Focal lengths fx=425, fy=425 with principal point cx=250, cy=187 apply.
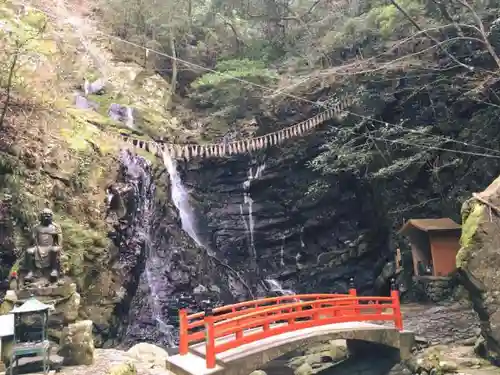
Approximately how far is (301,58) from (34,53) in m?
10.8

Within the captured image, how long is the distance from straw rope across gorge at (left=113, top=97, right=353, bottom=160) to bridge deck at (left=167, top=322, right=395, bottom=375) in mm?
9209

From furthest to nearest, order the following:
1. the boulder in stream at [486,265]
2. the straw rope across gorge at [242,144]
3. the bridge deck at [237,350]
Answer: the straw rope across gorge at [242,144] → the bridge deck at [237,350] → the boulder in stream at [486,265]

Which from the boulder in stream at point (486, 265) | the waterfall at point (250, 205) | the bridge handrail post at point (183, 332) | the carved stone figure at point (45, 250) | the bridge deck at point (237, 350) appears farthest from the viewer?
the waterfall at point (250, 205)

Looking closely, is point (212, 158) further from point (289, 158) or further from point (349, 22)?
point (349, 22)

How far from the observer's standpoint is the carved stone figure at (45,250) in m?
7.35

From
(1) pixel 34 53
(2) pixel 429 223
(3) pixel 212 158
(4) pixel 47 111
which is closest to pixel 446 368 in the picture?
(2) pixel 429 223

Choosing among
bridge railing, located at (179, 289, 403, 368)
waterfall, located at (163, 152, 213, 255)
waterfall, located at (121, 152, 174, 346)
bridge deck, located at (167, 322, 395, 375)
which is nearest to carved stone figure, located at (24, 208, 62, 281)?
bridge railing, located at (179, 289, 403, 368)

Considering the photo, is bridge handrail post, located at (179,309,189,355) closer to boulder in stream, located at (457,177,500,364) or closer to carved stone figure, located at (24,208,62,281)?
carved stone figure, located at (24,208,62,281)

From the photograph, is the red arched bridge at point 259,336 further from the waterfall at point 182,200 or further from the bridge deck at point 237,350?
the waterfall at point 182,200

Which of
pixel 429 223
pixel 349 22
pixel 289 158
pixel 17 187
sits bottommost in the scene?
pixel 429 223

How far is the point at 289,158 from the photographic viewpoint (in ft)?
57.1

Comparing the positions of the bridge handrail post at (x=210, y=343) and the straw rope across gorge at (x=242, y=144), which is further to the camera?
the straw rope across gorge at (x=242, y=144)

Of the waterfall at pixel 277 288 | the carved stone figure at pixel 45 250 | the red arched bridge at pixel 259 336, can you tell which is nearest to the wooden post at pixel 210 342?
the red arched bridge at pixel 259 336

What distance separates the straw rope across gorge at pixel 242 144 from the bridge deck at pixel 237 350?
921 cm
